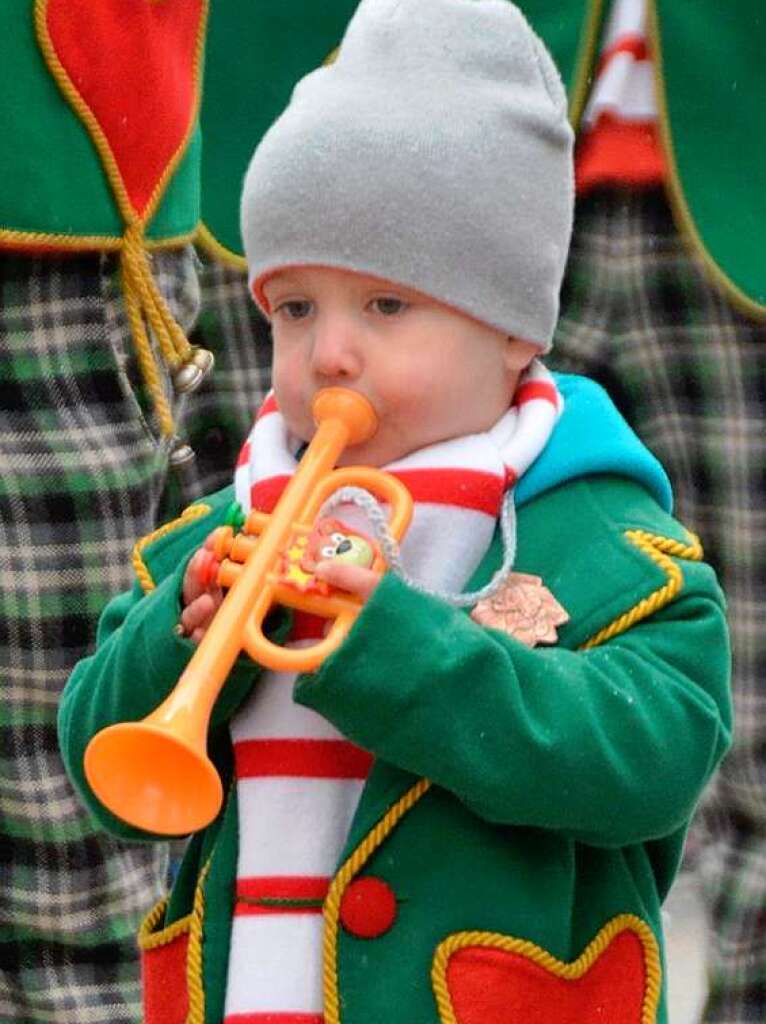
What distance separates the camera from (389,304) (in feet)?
6.03

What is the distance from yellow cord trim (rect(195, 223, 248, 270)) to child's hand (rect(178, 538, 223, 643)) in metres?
1.27

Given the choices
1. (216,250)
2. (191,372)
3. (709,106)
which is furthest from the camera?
(216,250)

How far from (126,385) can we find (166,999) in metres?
0.81

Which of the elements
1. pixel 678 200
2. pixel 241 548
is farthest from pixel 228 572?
pixel 678 200

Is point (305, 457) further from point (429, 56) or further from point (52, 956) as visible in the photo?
point (52, 956)

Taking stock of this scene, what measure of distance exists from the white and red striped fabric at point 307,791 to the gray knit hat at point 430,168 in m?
0.13

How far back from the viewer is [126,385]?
2.53 metres

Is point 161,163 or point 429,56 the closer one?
point 429,56

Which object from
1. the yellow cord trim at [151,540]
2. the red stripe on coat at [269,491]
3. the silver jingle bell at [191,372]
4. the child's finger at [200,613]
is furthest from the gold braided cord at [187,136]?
the child's finger at [200,613]

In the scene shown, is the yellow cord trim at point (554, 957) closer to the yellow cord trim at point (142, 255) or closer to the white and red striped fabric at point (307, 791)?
the white and red striped fabric at point (307, 791)

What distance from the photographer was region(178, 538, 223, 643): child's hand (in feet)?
5.83

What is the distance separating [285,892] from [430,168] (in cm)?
57

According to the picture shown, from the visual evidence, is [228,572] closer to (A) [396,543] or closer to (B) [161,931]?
(A) [396,543]

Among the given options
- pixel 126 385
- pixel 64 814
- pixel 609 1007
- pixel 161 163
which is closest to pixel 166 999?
pixel 609 1007
